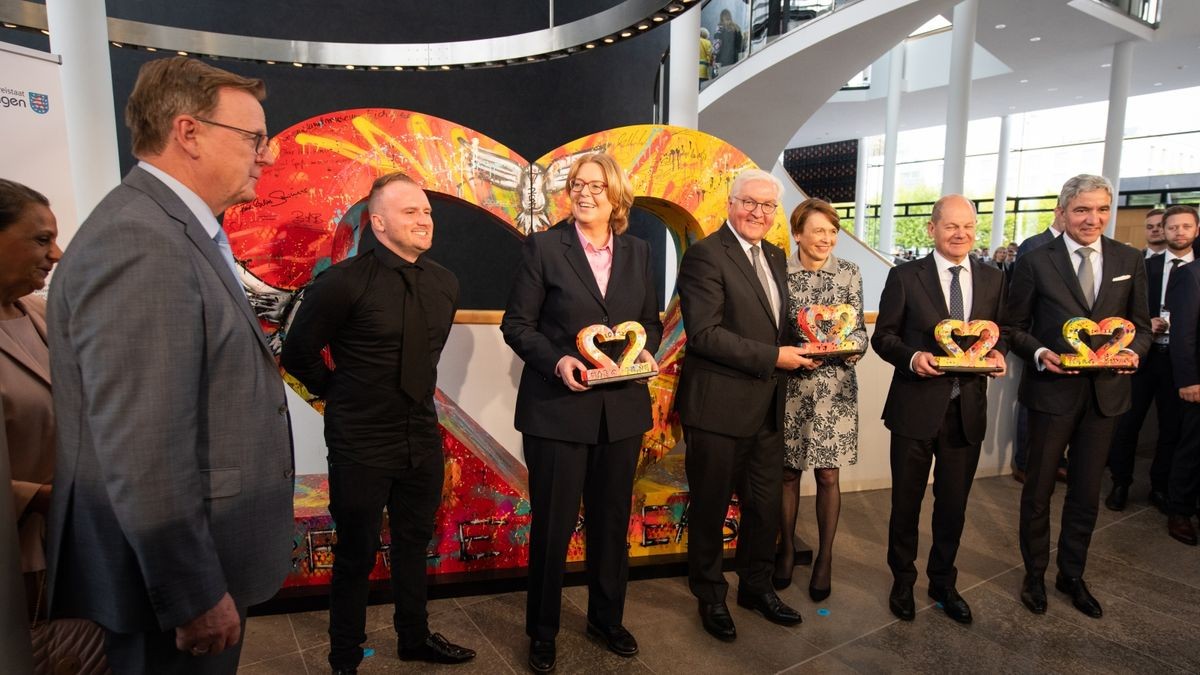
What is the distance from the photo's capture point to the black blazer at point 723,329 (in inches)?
105

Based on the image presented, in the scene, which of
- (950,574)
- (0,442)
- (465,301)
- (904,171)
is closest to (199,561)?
(0,442)

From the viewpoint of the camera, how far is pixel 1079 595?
3057 millimetres

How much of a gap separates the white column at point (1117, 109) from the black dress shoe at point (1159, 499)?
31.0ft

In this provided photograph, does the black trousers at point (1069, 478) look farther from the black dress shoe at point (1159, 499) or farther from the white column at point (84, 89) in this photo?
the white column at point (84, 89)

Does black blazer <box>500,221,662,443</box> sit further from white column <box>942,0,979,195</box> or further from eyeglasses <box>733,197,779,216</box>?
white column <box>942,0,979,195</box>

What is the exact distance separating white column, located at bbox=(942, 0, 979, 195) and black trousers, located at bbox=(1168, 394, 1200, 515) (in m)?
6.23

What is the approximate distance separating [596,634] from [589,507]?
0.59 metres

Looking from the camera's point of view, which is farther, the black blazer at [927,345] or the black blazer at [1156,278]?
the black blazer at [1156,278]

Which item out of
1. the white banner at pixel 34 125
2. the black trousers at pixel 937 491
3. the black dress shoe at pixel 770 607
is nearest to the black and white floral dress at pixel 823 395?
the black trousers at pixel 937 491

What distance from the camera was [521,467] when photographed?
3406 millimetres

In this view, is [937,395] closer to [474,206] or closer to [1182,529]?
[474,206]

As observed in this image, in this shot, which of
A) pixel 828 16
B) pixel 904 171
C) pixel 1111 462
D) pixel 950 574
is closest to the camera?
pixel 950 574

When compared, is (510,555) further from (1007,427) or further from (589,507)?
(1007,427)

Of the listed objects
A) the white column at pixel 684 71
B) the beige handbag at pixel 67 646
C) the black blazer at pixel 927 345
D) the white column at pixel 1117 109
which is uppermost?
the white column at pixel 1117 109
